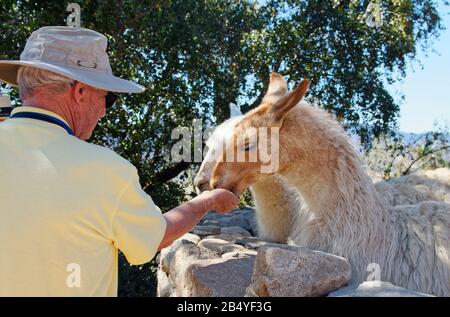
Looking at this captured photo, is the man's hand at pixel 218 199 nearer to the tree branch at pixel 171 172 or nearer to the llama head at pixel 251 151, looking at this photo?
the llama head at pixel 251 151

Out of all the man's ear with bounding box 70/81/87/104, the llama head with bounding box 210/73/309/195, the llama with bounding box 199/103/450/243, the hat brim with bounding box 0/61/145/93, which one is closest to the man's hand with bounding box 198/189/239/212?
the hat brim with bounding box 0/61/145/93

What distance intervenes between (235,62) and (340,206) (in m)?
4.57

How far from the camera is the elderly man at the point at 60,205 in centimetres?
182

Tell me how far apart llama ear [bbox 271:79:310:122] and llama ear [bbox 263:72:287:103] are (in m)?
0.22

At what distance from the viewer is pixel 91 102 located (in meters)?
2.17

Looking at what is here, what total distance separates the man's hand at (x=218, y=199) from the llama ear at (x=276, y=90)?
1.43 metres

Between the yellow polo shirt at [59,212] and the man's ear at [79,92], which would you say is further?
the man's ear at [79,92]

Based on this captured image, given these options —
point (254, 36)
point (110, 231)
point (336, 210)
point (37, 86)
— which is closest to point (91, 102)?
point (37, 86)

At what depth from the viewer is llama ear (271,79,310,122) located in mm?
3623

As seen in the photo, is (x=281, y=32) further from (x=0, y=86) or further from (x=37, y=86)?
(x=37, y=86)

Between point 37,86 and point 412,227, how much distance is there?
278 centimetres

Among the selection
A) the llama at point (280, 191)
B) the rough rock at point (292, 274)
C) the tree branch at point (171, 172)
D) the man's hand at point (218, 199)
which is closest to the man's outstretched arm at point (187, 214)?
Result: the man's hand at point (218, 199)

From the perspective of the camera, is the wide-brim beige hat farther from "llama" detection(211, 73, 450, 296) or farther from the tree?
the tree

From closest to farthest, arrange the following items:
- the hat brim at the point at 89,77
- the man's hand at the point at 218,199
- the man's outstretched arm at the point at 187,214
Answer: the hat brim at the point at 89,77
the man's outstretched arm at the point at 187,214
the man's hand at the point at 218,199
